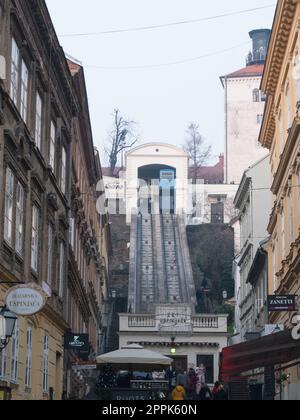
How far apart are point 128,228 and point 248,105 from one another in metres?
25.9

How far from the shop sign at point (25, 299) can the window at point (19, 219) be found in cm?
474

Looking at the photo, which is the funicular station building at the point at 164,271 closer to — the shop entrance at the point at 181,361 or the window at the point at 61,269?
the shop entrance at the point at 181,361

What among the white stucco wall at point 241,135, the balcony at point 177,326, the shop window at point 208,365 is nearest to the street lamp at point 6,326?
the shop window at point 208,365

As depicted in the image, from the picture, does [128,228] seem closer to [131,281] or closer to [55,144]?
[131,281]

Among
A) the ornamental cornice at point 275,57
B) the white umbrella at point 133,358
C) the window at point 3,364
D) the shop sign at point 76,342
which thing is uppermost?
the ornamental cornice at point 275,57

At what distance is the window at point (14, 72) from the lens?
2189 cm

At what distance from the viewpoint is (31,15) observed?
966 inches

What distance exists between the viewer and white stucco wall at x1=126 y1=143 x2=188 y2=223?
104 m

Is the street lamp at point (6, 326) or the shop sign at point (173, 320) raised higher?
the shop sign at point (173, 320)

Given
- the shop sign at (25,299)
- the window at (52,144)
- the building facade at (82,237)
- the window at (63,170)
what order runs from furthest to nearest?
the building facade at (82,237), the window at (63,170), the window at (52,144), the shop sign at (25,299)

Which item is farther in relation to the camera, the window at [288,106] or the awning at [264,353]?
the window at [288,106]

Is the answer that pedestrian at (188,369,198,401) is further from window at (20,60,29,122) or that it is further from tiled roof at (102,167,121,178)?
tiled roof at (102,167,121,178)
